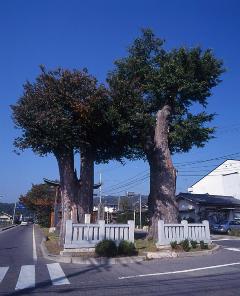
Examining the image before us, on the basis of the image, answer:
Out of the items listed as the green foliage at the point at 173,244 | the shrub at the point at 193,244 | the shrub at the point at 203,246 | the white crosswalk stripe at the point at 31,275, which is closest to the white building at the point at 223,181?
the shrub at the point at 203,246

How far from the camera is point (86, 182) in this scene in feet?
69.5

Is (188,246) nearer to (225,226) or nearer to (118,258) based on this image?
(118,258)

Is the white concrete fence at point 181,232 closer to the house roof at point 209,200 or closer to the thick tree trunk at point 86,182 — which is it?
the thick tree trunk at point 86,182

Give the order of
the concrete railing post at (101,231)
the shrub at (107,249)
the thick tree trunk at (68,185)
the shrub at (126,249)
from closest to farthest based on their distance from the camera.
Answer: the shrub at (107,249), the shrub at (126,249), the concrete railing post at (101,231), the thick tree trunk at (68,185)

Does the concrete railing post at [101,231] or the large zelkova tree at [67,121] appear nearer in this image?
the concrete railing post at [101,231]

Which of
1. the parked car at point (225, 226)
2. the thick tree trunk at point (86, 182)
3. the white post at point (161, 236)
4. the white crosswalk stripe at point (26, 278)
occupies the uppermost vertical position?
the thick tree trunk at point (86, 182)

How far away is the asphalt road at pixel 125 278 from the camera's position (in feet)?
27.6

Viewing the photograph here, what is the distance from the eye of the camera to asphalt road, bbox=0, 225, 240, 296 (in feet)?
27.6

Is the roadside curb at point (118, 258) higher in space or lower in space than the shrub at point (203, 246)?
lower

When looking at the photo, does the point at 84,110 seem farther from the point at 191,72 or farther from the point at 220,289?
the point at 220,289

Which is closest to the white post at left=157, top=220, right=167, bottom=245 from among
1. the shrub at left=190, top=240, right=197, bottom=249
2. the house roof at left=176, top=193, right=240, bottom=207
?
the shrub at left=190, top=240, right=197, bottom=249

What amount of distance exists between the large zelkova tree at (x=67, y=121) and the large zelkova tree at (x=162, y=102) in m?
2.15

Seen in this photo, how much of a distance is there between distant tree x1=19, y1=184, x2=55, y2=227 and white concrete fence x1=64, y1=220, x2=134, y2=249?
46.9m

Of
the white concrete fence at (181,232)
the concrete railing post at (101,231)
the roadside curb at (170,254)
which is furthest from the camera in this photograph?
the white concrete fence at (181,232)
